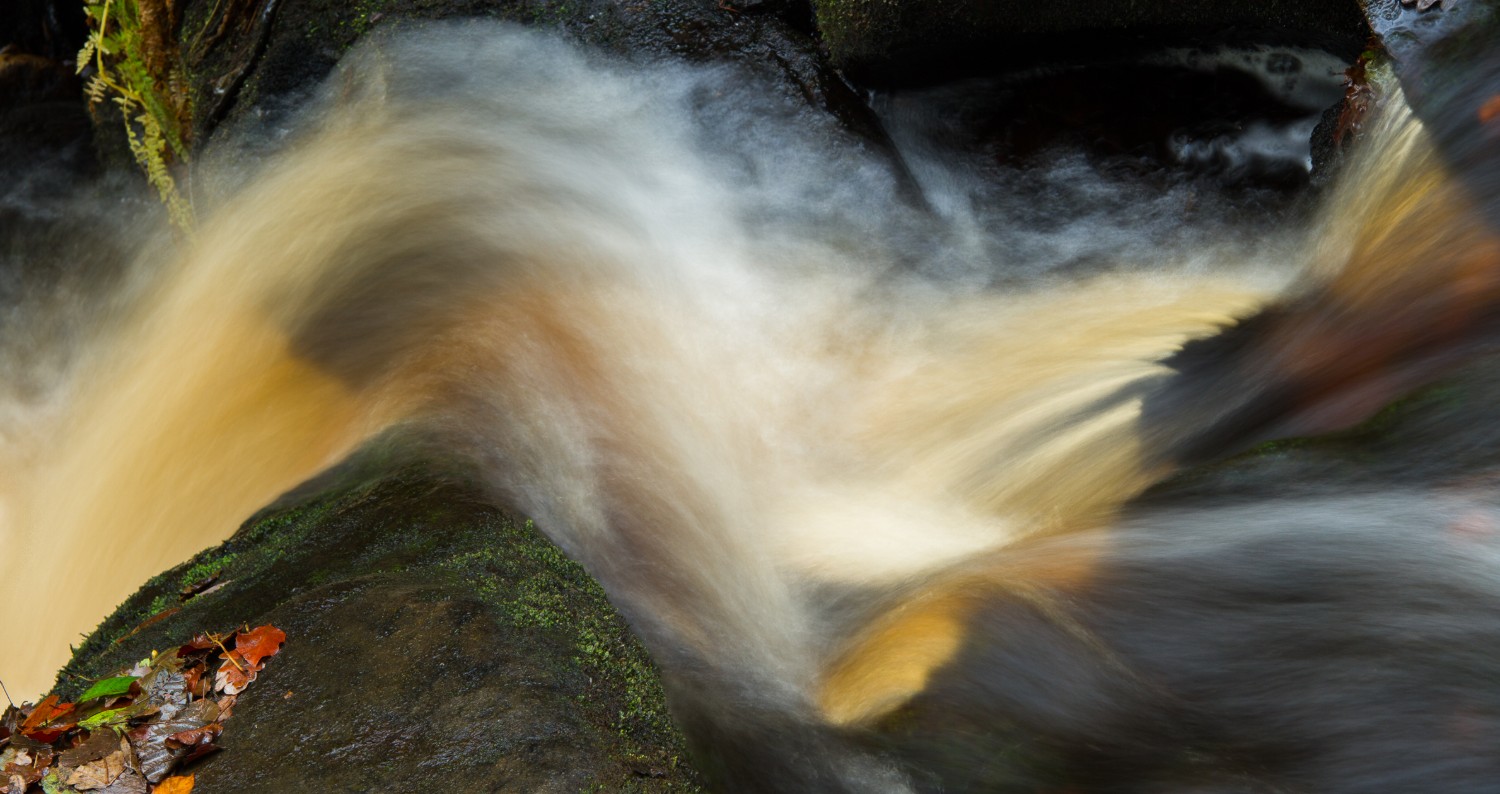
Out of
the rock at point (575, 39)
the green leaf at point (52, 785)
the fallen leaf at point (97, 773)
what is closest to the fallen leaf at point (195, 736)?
the fallen leaf at point (97, 773)

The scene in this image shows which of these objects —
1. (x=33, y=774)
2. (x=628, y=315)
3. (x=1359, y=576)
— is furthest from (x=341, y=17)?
(x=1359, y=576)

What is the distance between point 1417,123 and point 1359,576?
203cm

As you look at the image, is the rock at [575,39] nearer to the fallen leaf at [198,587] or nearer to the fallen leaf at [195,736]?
the fallen leaf at [198,587]

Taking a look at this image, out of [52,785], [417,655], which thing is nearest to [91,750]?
[52,785]

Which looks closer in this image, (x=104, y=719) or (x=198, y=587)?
(x=104, y=719)

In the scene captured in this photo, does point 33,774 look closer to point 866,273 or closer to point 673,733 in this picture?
point 673,733

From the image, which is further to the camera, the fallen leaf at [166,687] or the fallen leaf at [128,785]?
the fallen leaf at [166,687]

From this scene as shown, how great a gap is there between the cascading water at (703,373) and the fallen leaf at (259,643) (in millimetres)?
832

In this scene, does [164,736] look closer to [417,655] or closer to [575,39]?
[417,655]

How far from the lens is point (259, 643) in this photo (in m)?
2.98

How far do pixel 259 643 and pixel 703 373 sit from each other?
240 cm

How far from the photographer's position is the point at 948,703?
10.0 ft

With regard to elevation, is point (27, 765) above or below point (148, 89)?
below

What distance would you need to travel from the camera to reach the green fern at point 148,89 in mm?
6254
